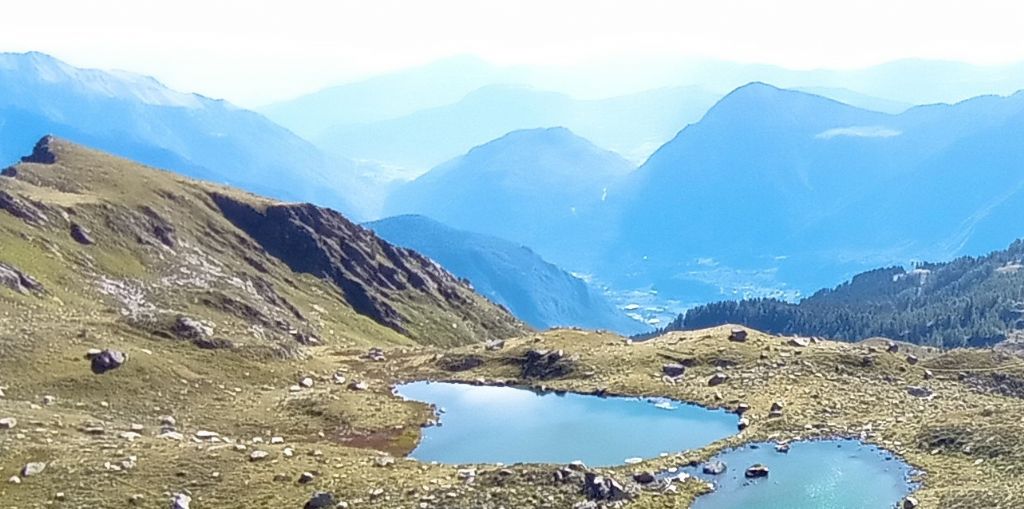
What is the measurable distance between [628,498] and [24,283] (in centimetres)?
7899

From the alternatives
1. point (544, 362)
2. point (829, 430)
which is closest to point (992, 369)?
point (829, 430)

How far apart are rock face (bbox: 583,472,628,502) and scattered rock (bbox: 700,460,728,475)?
8567 mm

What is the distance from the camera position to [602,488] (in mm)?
47500

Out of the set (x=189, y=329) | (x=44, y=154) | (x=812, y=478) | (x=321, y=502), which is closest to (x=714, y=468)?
(x=812, y=478)

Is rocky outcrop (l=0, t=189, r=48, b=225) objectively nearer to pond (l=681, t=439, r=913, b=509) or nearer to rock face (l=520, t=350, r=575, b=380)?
rock face (l=520, t=350, r=575, b=380)

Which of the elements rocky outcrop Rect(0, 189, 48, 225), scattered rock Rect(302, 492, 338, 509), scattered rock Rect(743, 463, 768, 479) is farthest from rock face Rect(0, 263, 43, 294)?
scattered rock Rect(743, 463, 768, 479)

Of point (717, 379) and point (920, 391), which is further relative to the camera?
point (717, 379)

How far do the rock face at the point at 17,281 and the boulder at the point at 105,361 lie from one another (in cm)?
3000

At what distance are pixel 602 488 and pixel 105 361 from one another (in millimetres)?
43310

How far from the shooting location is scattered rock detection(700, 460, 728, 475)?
179 ft

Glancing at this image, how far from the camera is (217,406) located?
7044 centimetres

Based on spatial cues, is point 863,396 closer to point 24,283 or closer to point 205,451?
point 205,451

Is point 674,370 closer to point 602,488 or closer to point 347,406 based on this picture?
point 347,406

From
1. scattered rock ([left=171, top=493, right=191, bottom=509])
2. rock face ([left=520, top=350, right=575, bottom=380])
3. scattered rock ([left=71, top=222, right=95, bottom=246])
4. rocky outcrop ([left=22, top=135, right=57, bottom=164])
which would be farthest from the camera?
rocky outcrop ([left=22, top=135, right=57, bottom=164])
